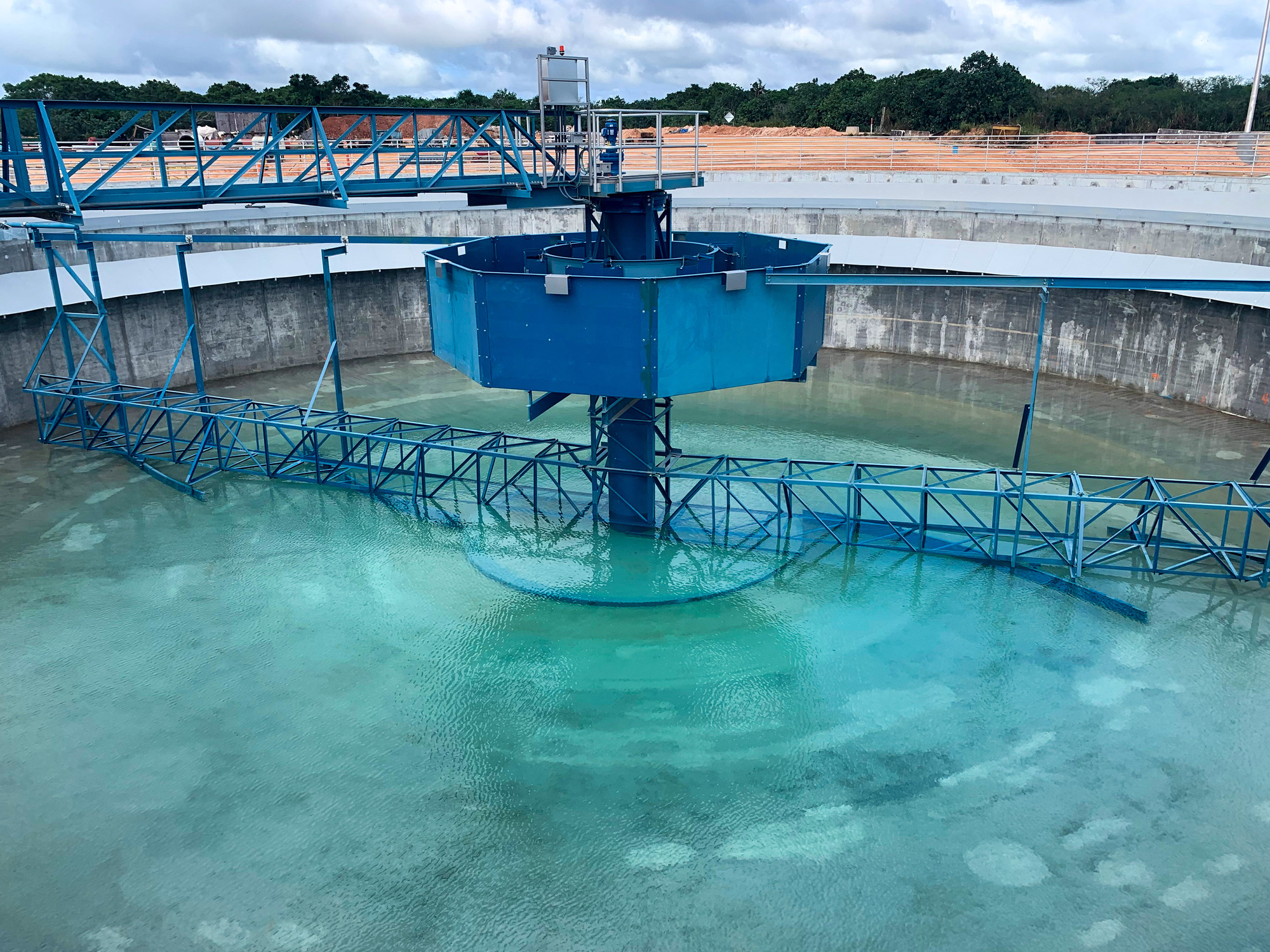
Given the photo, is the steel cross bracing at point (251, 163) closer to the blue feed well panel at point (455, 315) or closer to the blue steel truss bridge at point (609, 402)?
the blue steel truss bridge at point (609, 402)

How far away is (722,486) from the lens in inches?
769

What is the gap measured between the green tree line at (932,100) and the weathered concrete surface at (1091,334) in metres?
30.6

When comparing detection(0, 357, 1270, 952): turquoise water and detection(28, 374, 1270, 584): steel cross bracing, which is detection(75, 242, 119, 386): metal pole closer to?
detection(28, 374, 1270, 584): steel cross bracing

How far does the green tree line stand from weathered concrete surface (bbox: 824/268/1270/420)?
3059 cm

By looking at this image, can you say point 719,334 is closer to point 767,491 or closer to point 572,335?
point 572,335

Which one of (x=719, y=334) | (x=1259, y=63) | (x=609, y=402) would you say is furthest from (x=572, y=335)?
(x=1259, y=63)

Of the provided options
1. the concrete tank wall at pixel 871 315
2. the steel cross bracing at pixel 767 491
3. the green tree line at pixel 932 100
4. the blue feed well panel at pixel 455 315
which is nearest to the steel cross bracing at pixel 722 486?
the steel cross bracing at pixel 767 491

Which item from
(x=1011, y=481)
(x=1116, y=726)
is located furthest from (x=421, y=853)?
(x=1011, y=481)

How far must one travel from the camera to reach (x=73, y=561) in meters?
16.0

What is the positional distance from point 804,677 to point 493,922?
554cm

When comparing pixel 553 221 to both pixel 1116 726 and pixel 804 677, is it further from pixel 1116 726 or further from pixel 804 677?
pixel 1116 726

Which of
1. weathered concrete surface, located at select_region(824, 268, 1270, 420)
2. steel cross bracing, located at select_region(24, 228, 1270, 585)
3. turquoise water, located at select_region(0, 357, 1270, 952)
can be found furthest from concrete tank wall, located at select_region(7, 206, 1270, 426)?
turquoise water, located at select_region(0, 357, 1270, 952)

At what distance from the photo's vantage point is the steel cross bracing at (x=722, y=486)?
15.4m

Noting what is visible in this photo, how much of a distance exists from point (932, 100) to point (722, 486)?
1957 inches
